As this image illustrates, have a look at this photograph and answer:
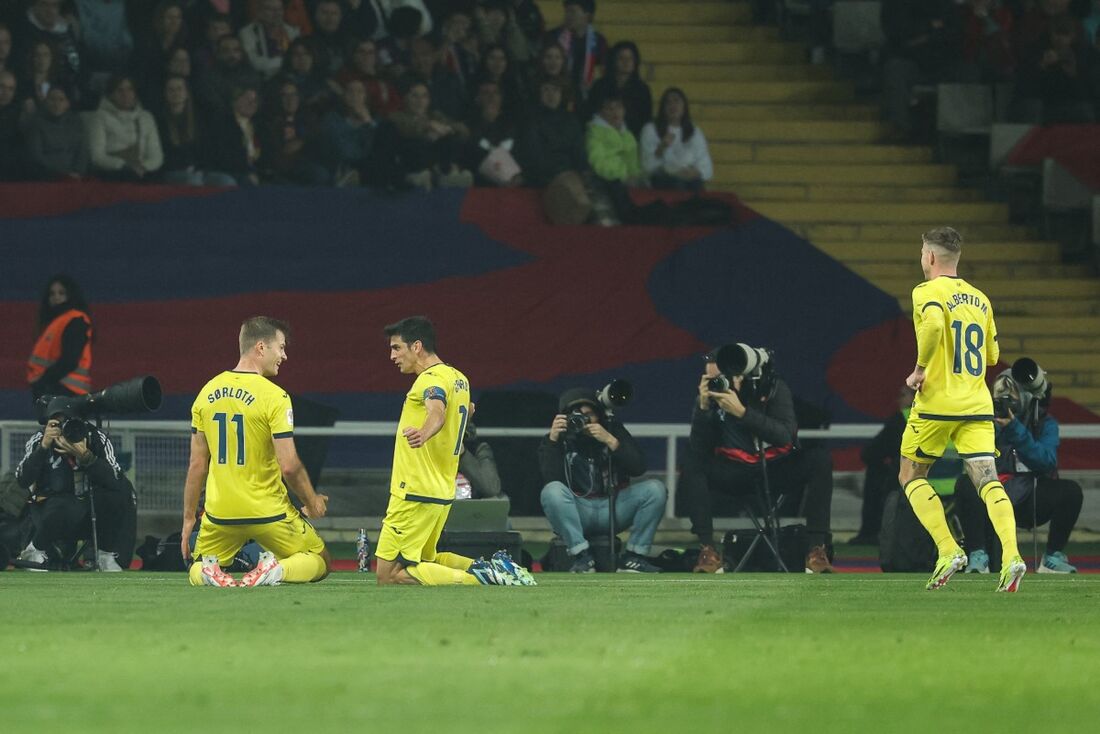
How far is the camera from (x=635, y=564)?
546 inches

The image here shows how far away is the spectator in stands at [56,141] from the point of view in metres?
18.2

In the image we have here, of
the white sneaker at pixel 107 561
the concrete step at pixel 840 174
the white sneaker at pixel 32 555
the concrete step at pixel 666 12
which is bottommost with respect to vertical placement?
the white sneaker at pixel 107 561

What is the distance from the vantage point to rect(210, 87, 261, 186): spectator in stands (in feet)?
61.6

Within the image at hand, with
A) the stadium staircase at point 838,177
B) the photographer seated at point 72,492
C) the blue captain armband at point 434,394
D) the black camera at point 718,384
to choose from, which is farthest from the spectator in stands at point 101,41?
the blue captain armband at point 434,394

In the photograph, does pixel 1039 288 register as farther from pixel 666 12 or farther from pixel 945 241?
pixel 945 241

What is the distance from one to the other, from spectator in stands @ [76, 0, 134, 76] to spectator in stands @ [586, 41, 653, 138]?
4.59 m

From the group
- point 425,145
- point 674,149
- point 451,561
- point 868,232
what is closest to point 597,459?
point 451,561

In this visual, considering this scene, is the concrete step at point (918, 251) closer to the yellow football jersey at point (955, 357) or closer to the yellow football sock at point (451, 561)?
the yellow football sock at point (451, 561)

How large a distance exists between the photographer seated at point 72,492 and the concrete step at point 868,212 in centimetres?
928

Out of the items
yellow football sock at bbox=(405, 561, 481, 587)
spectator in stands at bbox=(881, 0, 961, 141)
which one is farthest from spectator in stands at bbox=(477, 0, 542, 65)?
yellow football sock at bbox=(405, 561, 481, 587)

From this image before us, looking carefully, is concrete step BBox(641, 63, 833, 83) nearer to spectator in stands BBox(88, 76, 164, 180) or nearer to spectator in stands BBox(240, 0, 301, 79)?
spectator in stands BBox(240, 0, 301, 79)

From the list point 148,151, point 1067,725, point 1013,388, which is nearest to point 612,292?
point 148,151

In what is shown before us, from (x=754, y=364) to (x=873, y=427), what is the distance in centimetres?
263

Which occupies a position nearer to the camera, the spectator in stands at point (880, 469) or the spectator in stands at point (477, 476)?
the spectator in stands at point (477, 476)
